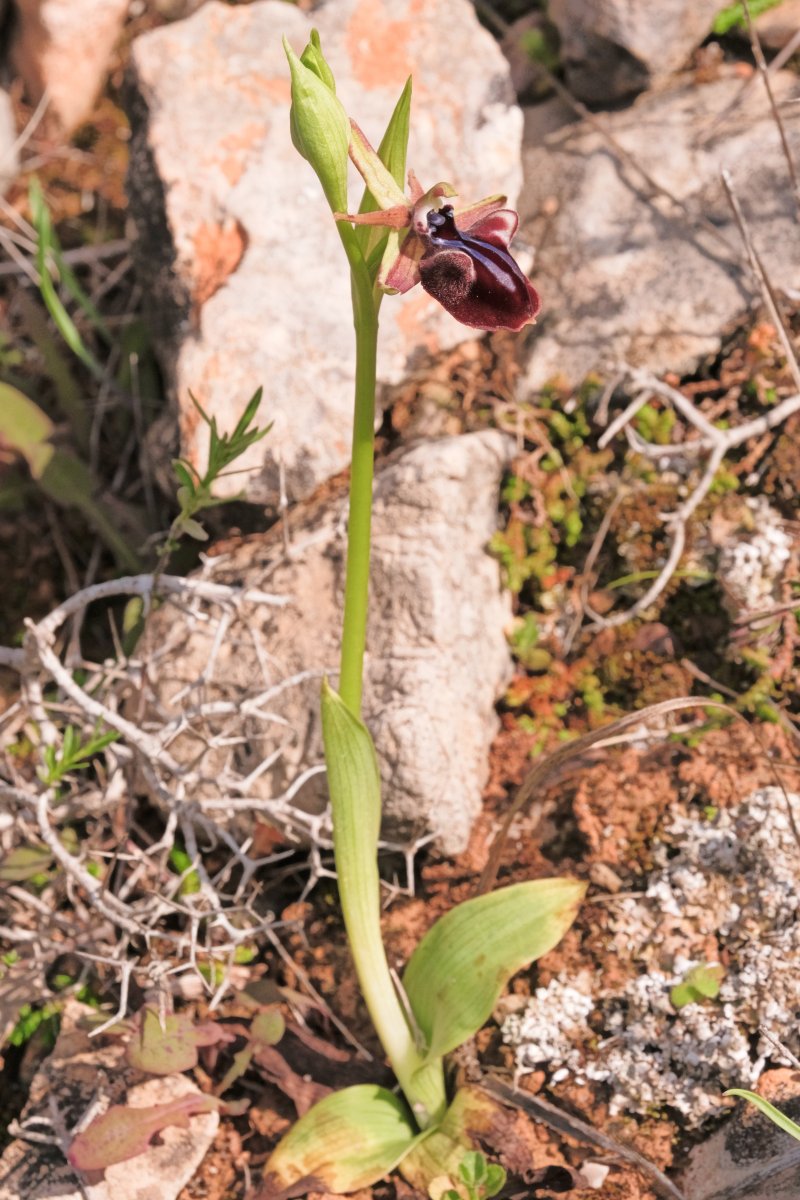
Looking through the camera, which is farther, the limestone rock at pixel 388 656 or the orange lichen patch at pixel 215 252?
the orange lichen patch at pixel 215 252

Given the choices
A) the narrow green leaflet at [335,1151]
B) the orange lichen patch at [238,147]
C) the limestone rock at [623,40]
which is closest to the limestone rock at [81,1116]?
the narrow green leaflet at [335,1151]

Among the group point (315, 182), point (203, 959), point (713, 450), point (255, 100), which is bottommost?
point (203, 959)

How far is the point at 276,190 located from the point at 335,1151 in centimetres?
216

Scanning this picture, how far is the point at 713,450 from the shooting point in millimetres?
2582

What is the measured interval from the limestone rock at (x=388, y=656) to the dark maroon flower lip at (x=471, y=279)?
3.20 feet

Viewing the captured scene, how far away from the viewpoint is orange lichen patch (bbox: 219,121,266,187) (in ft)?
9.13

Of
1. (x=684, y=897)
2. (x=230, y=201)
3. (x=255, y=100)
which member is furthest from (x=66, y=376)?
(x=684, y=897)

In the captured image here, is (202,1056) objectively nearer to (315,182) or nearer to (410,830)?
(410,830)

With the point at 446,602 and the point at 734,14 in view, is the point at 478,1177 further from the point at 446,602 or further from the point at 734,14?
the point at 734,14

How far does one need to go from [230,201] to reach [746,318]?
1309 mm

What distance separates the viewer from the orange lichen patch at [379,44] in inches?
114

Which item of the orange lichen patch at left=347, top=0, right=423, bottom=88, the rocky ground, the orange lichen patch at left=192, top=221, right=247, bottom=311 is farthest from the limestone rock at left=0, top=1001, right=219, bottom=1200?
the orange lichen patch at left=347, top=0, right=423, bottom=88

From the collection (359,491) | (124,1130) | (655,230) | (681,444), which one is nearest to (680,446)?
(681,444)

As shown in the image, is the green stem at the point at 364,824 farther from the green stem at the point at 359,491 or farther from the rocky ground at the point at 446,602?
the rocky ground at the point at 446,602
